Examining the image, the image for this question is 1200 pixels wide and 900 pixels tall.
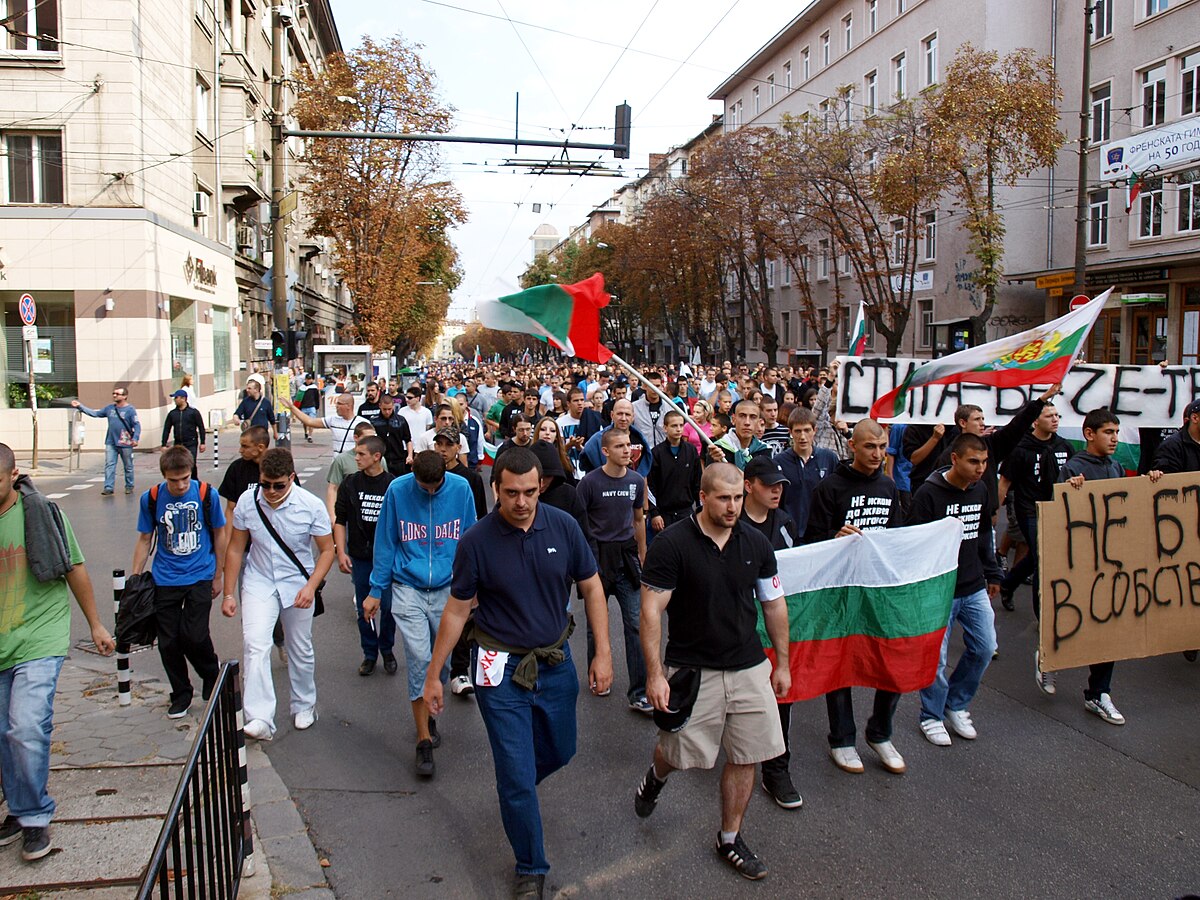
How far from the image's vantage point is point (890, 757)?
5098 millimetres

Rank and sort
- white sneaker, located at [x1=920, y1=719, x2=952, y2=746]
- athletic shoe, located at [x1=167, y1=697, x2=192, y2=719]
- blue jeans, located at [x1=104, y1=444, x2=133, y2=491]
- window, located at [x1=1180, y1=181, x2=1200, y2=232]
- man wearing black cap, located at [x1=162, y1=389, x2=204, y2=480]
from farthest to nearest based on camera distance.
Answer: window, located at [x1=1180, y1=181, x2=1200, y2=232]
blue jeans, located at [x1=104, y1=444, x2=133, y2=491]
man wearing black cap, located at [x1=162, y1=389, x2=204, y2=480]
athletic shoe, located at [x1=167, y1=697, x2=192, y2=719]
white sneaker, located at [x1=920, y1=719, x2=952, y2=746]

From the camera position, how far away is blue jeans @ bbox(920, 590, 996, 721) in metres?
5.48

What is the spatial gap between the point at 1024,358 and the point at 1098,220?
24.6 metres

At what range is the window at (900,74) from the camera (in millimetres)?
38031

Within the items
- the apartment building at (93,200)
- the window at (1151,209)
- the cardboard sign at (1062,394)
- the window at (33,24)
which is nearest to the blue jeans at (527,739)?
the cardboard sign at (1062,394)

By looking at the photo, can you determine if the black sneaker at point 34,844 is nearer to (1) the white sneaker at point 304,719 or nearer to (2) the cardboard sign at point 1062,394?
(1) the white sneaker at point 304,719

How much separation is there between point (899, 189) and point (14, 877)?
2515cm

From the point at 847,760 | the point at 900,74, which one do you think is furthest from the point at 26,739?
the point at 900,74

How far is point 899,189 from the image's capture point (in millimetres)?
25453

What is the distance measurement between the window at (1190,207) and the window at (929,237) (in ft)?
34.4

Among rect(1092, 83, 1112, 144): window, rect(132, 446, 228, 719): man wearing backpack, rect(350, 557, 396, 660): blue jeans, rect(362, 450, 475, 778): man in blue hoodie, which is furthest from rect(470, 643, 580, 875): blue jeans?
rect(1092, 83, 1112, 144): window

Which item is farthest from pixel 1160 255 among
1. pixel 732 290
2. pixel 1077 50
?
pixel 732 290

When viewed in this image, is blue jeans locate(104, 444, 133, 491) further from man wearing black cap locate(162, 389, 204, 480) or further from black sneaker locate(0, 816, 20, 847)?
black sneaker locate(0, 816, 20, 847)

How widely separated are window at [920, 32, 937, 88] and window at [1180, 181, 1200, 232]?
12.5 m
